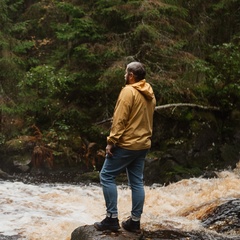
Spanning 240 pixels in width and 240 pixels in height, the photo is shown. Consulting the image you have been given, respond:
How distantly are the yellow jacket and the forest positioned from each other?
6.65 m

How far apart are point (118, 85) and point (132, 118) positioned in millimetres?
8148

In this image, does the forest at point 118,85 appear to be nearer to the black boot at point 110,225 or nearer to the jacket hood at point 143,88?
the black boot at point 110,225

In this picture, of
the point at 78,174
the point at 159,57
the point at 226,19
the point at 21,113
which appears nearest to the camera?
the point at 78,174

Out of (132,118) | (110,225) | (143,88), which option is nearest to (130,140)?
(132,118)

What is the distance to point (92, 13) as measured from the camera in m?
13.4

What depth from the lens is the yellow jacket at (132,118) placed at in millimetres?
4664

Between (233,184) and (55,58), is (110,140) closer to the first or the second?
(233,184)

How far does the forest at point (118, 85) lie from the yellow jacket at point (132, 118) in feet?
21.8

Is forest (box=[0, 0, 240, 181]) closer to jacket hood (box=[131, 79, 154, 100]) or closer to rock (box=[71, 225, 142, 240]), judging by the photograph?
rock (box=[71, 225, 142, 240])

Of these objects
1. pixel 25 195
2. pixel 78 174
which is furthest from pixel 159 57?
pixel 25 195

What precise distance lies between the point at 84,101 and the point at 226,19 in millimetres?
6545

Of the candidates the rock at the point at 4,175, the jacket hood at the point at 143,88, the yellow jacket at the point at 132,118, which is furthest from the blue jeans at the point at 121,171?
the rock at the point at 4,175

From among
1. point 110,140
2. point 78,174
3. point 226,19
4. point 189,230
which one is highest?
point 226,19

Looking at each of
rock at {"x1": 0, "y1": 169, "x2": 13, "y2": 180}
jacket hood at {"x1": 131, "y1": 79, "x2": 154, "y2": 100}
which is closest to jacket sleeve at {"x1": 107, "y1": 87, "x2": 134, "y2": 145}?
jacket hood at {"x1": 131, "y1": 79, "x2": 154, "y2": 100}
